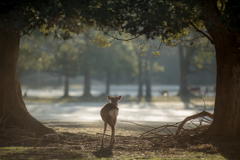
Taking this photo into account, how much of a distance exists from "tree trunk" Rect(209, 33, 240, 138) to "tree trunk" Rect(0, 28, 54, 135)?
5.27m

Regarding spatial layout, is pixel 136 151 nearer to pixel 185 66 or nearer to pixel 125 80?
pixel 185 66

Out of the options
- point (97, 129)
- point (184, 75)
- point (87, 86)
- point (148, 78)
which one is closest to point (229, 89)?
point (97, 129)

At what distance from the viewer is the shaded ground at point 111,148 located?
8.10 metres

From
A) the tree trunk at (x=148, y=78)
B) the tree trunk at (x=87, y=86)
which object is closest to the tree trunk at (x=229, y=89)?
the tree trunk at (x=87, y=86)

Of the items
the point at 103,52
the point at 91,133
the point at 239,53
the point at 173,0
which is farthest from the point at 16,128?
the point at 103,52

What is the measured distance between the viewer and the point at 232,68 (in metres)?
9.70

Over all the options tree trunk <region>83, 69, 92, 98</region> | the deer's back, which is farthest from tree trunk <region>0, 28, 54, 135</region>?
tree trunk <region>83, 69, 92, 98</region>

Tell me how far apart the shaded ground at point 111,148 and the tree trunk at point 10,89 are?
0.69 metres

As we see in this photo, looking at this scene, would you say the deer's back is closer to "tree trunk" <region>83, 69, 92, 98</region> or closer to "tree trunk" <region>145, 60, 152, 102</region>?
"tree trunk" <region>83, 69, 92, 98</region>

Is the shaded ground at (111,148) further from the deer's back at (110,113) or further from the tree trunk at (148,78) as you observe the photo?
the tree trunk at (148,78)

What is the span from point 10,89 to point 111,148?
409 centimetres

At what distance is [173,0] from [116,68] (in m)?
30.3

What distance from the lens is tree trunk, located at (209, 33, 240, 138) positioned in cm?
970

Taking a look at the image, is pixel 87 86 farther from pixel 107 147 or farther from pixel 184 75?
pixel 107 147
